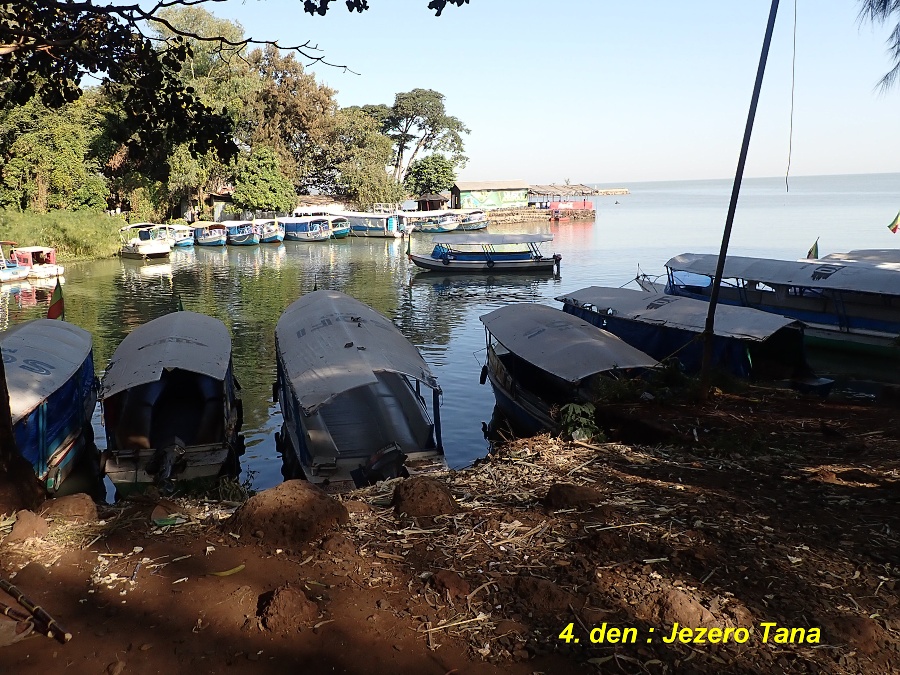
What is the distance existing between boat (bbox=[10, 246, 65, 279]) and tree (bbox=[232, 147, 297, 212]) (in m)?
28.2

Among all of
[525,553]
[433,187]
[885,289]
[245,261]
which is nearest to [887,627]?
[525,553]

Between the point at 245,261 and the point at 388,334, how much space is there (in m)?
37.9

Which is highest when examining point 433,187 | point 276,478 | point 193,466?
point 433,187

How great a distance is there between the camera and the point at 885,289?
Answer: 842 inches

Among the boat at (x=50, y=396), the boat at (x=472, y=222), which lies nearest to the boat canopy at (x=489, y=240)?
the boat at (x=472, y=222)

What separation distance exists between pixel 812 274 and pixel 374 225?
51.6 m

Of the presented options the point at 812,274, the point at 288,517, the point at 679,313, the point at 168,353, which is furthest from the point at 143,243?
the point at 288,517

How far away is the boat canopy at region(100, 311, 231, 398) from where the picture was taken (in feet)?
43.1

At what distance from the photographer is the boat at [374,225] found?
2736 inches

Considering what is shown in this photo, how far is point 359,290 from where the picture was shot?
38.5 meters

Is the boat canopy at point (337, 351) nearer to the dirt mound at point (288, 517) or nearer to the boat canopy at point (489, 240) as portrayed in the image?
the dirt mound at point (288, 517)

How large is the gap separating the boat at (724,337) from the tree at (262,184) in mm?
52857

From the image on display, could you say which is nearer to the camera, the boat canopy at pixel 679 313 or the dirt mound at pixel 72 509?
the dirt mound at pixel 72 509

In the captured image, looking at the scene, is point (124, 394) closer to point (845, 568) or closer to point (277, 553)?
point (277, 553)
